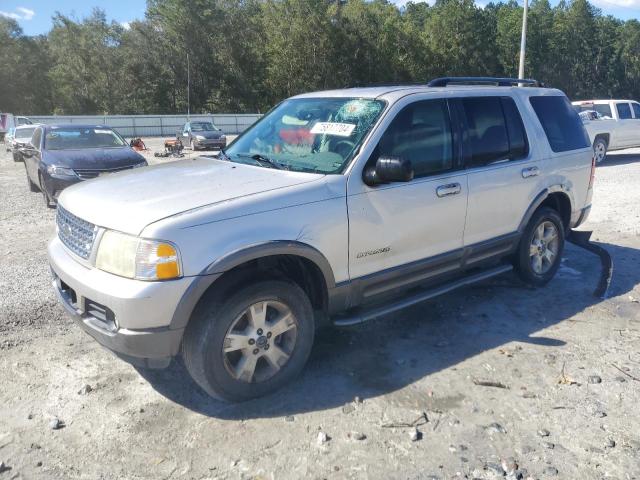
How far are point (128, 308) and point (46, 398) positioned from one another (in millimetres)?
1103

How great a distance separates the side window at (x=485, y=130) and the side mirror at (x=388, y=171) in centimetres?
104

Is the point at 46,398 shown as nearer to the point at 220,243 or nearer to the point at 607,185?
the point at 220,243

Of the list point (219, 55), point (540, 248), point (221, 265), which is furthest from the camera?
point (219, 55)

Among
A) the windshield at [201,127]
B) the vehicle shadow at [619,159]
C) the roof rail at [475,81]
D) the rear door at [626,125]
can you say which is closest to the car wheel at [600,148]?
the vehicle shadow at [619,159]

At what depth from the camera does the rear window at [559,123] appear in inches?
213

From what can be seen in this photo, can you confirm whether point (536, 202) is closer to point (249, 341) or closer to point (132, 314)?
point (249, 341)

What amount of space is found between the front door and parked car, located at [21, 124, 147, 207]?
22.2ft

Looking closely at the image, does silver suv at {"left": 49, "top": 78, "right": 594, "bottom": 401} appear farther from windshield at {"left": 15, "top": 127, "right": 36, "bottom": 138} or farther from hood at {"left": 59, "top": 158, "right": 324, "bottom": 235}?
windshield at {"left": 15, "top": 127, "right": 36, "bottom": 138}

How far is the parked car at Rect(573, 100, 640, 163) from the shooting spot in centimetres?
1561

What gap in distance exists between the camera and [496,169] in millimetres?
4773

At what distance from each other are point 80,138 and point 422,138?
8331 millimetres

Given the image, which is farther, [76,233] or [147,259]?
[76,233]

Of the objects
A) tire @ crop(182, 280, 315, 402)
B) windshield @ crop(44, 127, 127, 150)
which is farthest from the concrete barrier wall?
tire @ crop(182, 280, 315, 402)

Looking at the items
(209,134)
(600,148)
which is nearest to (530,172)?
(600,148)
